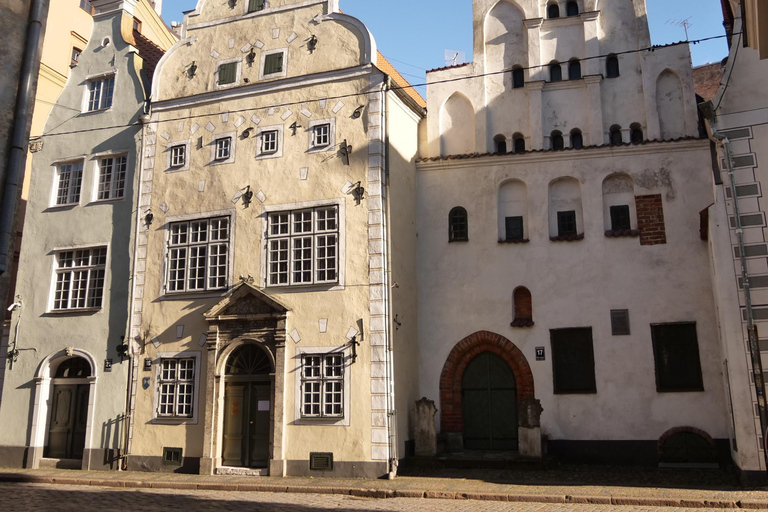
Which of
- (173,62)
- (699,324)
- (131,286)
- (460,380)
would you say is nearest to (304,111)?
(173,62)

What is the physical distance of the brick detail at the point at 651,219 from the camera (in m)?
17.6

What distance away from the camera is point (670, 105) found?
60.9 feet

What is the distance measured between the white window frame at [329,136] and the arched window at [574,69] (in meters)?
7.00

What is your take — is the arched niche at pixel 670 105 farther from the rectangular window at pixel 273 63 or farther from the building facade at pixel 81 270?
the building facade at pixel 81 270

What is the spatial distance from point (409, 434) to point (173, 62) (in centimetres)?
1286

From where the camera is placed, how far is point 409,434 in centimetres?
1736

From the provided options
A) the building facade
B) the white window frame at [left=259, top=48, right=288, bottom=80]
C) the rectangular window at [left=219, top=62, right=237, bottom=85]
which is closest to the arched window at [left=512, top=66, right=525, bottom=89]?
the white window frame at [left=259, top=48, right=288, bottom=80]

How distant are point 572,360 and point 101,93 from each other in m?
16.2

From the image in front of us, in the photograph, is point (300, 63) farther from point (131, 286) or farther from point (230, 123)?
point (131, 286)

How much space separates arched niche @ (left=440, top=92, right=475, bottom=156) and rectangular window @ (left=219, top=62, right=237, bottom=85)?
613 centimetres

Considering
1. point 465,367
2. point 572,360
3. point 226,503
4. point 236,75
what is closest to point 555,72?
point 572,360

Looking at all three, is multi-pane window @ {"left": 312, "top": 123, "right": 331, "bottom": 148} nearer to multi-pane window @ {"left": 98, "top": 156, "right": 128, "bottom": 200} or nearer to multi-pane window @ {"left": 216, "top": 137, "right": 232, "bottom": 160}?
multi-pane window @ {"left": 216, "top": 137, "right": 232, "bottom": 160}

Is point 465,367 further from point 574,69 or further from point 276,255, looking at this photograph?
point 574,69

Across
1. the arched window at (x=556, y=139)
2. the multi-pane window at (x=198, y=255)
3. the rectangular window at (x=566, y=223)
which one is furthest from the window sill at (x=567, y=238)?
the multi-pane window at (x=198, y=255)
